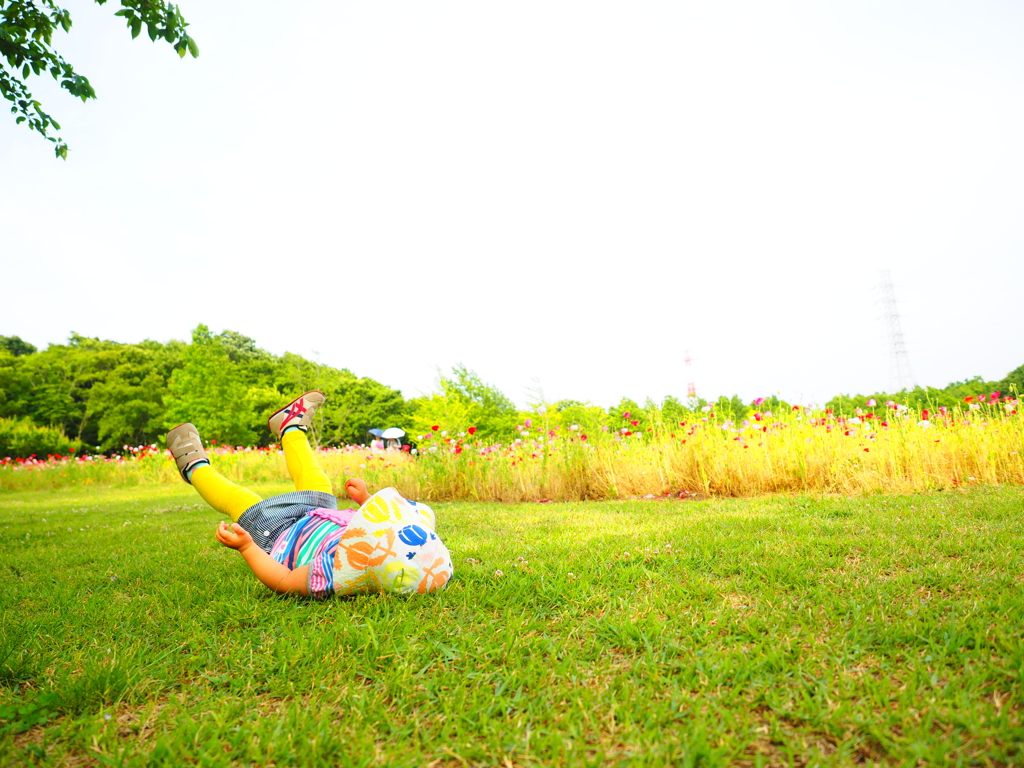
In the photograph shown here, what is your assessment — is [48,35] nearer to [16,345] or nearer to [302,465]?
[302,465]

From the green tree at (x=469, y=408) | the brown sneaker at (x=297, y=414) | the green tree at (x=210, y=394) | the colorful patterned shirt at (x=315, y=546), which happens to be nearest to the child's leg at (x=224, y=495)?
the colorful patterned shirt at (x=315, y=546)

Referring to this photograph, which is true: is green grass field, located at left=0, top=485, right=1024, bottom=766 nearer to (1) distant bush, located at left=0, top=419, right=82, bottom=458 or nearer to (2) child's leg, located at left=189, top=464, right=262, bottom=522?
(2) child's leg, located at left=189, top=464, right=262, bottom=522

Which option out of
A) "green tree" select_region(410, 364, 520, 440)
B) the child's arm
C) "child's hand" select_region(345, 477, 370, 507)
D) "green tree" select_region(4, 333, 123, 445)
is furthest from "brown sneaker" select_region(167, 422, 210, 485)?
"green tree" select_region(4, 333, 123, 445)

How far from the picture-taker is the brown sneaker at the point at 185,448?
11.6 ft

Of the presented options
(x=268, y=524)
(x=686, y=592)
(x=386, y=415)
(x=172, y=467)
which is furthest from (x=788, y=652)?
(x=386, y=415)

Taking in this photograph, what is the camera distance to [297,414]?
13.0 ft

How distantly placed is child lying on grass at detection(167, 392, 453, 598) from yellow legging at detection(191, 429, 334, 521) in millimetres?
13

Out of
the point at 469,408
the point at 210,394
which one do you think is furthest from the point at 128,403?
the point at 469,408

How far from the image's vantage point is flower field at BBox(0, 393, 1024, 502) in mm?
6016

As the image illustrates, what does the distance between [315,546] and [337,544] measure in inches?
7.1

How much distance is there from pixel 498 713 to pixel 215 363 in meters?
24.3

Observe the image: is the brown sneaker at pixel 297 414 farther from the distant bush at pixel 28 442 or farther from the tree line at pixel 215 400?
the distant bush at pixel 28 442

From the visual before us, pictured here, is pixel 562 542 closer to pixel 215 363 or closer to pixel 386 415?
pixel 215 363

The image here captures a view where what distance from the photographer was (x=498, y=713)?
5.30 ft
